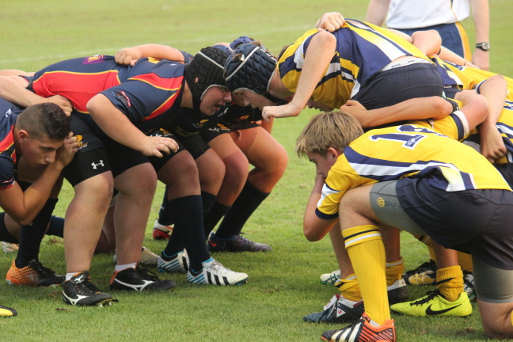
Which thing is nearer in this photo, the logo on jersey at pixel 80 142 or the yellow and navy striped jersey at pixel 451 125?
the yellow and navy striped jersey at pixel 451 125

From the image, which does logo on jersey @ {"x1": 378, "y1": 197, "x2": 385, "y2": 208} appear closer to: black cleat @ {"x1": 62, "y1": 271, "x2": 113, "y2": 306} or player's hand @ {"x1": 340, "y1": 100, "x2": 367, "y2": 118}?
player's hand @ {"x1": 340, "y1": 100, "x2": 367, "y2": 118}

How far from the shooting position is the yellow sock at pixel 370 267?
3.34 m

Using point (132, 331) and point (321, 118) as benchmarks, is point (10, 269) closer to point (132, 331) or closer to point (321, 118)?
point (132, 331)

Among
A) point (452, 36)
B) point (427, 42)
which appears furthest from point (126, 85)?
point (452, 36)

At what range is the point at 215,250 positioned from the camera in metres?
5.73

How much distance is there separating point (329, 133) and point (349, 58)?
2.07ft

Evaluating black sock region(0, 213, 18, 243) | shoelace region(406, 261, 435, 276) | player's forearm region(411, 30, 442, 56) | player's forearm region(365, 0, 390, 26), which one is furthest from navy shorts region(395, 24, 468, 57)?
black sock region(0, 213, 18, 243)

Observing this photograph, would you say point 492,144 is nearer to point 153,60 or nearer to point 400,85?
point 400,85

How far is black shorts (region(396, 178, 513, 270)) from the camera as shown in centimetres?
320

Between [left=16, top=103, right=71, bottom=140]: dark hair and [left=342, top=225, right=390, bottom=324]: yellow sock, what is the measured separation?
6.13 feet

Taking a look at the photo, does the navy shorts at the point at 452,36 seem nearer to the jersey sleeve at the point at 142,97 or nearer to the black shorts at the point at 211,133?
the black shorts at the point at 211,133

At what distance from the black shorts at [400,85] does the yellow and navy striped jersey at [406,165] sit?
41cm

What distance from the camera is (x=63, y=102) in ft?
14.2

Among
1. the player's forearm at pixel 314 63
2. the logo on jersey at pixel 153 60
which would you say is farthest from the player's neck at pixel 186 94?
the player's forearm at pixel 314 63
